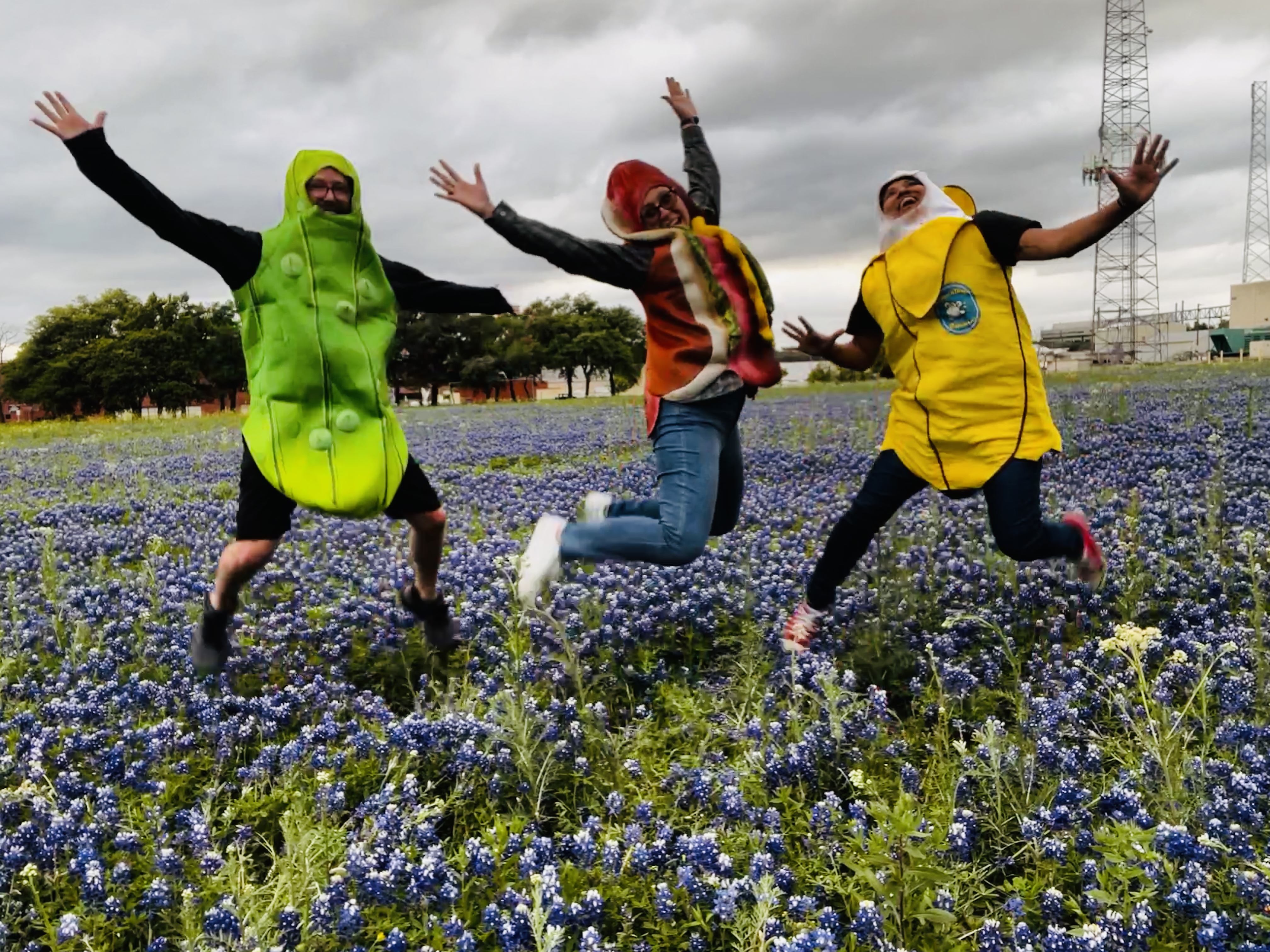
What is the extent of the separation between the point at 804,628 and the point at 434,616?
167cm

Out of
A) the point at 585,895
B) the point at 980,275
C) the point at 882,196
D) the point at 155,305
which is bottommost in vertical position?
the point at 585,895

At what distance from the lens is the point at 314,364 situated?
3.36m

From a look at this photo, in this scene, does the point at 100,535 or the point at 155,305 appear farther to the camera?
the point at 155,305

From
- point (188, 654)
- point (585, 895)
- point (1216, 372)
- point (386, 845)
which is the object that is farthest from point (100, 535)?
point (1216, 372)

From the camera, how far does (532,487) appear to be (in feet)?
28.9

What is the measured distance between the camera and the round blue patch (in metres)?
3.55

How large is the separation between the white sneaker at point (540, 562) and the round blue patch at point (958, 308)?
1790mm

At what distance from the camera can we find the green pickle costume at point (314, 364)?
3.35 m

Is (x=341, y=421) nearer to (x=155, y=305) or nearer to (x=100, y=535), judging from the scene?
(x=100, y=535)

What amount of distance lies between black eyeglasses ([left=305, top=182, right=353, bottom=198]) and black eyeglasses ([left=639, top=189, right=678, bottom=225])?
1136 millimetres

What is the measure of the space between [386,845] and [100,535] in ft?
18.2

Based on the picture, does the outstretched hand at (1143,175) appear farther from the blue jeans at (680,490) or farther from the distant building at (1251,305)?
the distant building at (1251,305)

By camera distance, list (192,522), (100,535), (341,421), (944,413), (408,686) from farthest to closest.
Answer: (192,522), (100,535), (408,686), (944,413), (341,421)

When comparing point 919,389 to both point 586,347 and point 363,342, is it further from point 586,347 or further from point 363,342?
point 586,347
